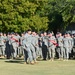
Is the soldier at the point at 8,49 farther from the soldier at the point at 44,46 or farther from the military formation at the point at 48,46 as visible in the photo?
the soldier at the point at 44,46

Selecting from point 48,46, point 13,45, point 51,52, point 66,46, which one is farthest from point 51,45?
point 13,45

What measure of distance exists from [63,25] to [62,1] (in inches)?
138

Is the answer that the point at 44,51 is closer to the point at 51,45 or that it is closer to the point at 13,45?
the point at 51,45

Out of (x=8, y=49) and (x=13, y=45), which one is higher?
(x=13, y=45)

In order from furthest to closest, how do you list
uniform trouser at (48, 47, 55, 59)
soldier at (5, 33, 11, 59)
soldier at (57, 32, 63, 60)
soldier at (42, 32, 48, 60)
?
soldier at (5, 33, 11, 59) < soldier at (57, 32, 63, 60) < soldier at (42, 32, 48, 60) < uniform trouser at (48, 47, 55, 59)

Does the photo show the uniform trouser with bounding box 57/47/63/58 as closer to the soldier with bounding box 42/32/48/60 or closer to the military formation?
the military formation

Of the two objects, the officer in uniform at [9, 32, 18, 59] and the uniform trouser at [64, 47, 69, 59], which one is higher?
the officer in uniform at [9, 32, 18, 59]

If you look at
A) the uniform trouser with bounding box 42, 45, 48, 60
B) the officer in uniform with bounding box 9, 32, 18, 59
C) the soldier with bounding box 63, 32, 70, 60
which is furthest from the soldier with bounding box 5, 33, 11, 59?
the soldier with bounding box 63, 32, 70, 60

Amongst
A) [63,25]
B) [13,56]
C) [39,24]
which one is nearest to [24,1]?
[39,24]

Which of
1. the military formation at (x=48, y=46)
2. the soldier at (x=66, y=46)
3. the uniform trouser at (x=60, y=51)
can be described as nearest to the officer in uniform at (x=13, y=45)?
the military formation at (x=48, y=46)

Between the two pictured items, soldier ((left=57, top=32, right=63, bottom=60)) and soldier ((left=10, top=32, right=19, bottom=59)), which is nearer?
soldier ((left=57, top=32, right=63, bottom=60))

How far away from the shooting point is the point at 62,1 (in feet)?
173

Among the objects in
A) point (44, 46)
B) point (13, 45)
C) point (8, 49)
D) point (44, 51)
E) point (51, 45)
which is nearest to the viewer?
point (51, 45)

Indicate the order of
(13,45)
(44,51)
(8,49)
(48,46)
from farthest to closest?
1. (8,49)
2. (13,45)
3. (44,51)
4. (48,46)
